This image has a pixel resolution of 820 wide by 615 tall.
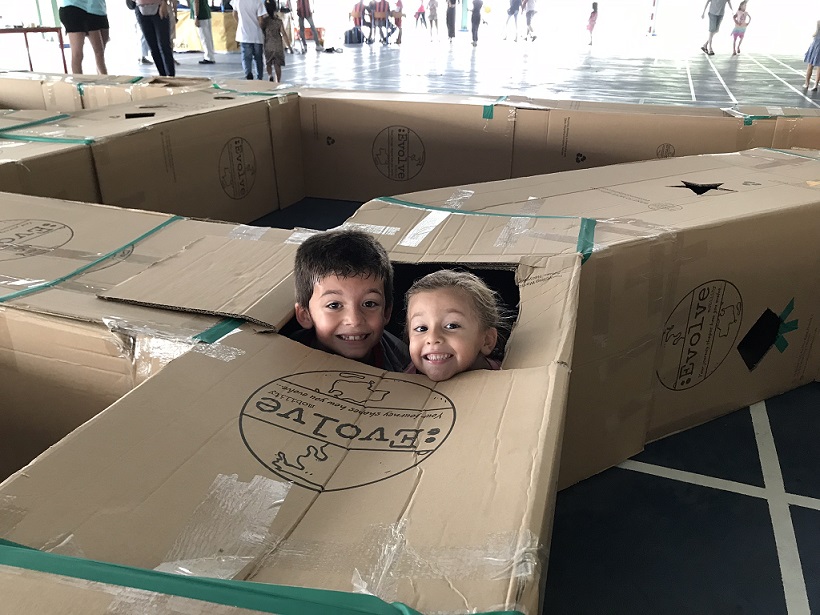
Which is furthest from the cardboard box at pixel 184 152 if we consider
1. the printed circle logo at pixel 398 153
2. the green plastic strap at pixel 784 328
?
the green plastic strap at pixel 784 328

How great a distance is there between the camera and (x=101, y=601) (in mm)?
471

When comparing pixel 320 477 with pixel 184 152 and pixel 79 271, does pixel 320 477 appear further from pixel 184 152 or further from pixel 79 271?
pixel 184 152

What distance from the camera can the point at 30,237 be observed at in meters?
1.31

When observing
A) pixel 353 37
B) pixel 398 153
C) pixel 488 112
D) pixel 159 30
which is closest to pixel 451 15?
pixel 353 37

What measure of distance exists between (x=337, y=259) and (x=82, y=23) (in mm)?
3728

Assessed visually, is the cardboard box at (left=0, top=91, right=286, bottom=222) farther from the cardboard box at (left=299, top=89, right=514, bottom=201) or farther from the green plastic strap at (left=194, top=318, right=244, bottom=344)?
the green plastic strap at (left=194, top=318, right=244, bottom=344)

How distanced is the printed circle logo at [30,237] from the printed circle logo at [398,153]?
1595 millimetres

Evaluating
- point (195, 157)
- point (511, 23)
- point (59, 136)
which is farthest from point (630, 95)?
point (511, 23)

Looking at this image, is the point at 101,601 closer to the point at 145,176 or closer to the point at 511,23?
the point at 145,176

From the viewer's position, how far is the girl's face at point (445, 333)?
3.41 feet

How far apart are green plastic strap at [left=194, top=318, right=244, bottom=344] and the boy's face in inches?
5.4

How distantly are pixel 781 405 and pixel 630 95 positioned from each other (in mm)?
5241

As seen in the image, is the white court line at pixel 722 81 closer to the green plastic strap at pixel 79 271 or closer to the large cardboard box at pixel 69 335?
the green plastic strap at pixel 79 271

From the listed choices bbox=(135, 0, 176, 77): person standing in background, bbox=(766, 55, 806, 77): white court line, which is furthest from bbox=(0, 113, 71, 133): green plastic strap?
bbox=(766, 55, 806, 77): white court line
